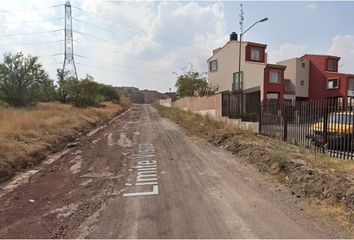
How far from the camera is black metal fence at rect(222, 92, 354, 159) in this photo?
1167cm

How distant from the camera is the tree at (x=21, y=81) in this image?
155ft

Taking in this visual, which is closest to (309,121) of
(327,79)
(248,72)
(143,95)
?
(248,72)

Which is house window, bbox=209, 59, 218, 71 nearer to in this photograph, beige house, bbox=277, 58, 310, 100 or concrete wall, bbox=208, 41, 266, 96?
concrete wall, bbox=208, 41, 266, 96

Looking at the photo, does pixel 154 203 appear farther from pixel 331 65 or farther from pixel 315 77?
pixel 331 65

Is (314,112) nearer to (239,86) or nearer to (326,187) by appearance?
(326,187)

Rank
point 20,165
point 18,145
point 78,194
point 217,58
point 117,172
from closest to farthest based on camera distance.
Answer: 1. point 78,194
2. point 117,172
3. point 20,165
4. point 18,145
5. point 217,58

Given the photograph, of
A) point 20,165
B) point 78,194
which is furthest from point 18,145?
point 78,194

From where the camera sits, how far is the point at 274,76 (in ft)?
137

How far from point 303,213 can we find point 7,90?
47775 millimetres

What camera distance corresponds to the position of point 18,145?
13.2 m

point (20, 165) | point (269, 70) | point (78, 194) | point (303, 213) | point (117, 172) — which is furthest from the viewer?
point (269, 70)

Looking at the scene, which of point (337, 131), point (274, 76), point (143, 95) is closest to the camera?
point (337, 131)

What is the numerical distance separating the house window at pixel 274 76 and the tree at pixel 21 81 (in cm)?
3164

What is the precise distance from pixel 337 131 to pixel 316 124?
1376mm
